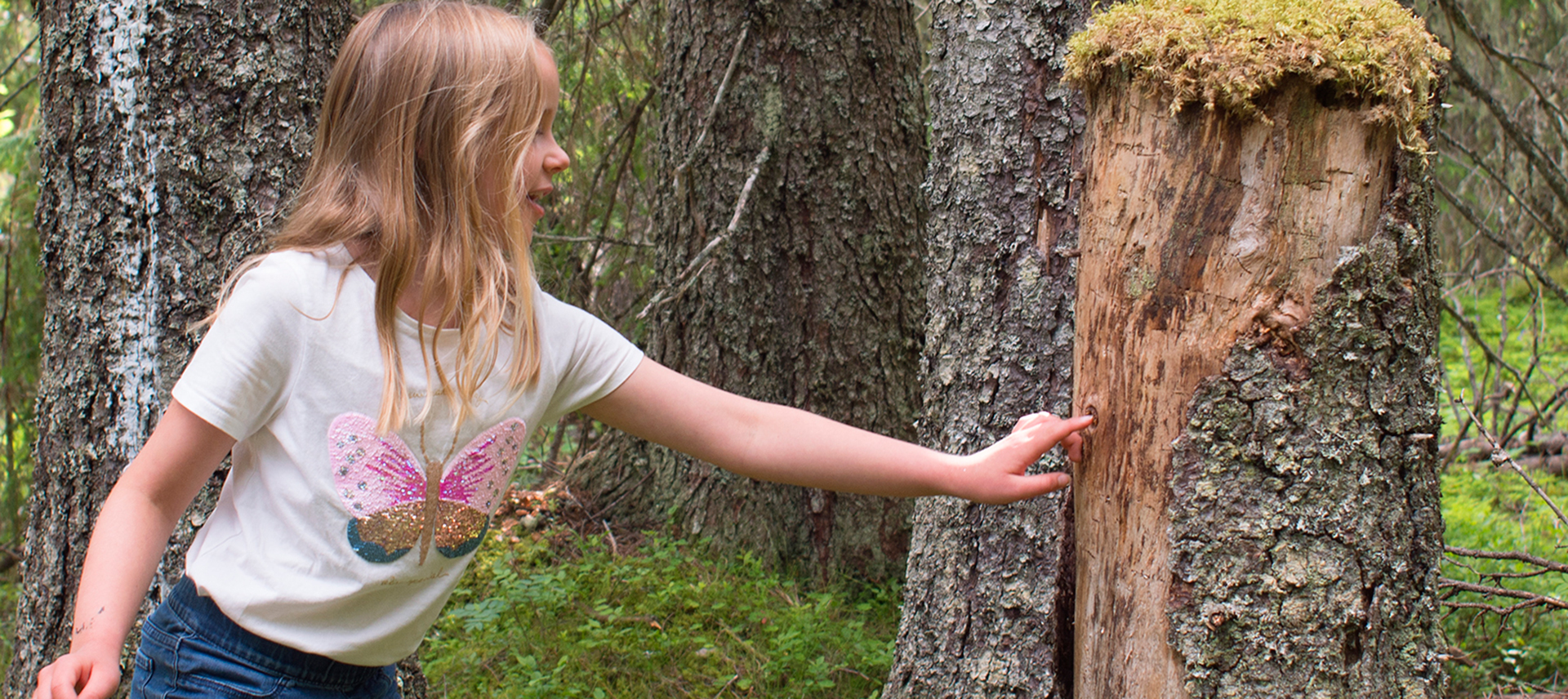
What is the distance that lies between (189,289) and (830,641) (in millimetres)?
2460

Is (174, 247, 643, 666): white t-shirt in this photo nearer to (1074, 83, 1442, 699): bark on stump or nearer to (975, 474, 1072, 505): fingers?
(975, 474, 1072, 505): fingers

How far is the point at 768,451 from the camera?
1779 mm

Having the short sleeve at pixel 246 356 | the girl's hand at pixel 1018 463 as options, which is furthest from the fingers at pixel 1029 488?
the short sleeve at pixel 246 356

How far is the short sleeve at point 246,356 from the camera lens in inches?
60.1

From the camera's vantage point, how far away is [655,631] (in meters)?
3.73

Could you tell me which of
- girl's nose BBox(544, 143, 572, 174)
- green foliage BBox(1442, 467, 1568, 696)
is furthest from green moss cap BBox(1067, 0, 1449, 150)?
green foliage BBox(1442, 467, 1568, 696)

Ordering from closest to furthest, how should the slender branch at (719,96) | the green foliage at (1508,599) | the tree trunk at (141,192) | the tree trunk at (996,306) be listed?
the tree trunk at (141,192) → the tree trunk at (996,306) → the green foliage at (1508,599) → the slender branch at (719,96)

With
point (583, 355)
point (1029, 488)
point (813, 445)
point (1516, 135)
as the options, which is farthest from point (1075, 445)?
point (1516, 135)

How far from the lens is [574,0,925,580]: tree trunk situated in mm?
4102

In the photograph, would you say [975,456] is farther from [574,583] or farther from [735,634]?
[574,583]

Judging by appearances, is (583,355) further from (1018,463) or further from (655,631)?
(655,631)

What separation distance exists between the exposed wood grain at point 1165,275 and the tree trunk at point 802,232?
257 cm

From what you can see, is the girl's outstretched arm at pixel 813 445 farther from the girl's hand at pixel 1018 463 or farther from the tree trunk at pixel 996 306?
the tree trunk at pixel 996 306

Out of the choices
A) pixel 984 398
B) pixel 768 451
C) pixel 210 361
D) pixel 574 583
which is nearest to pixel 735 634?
pixel 574 583
